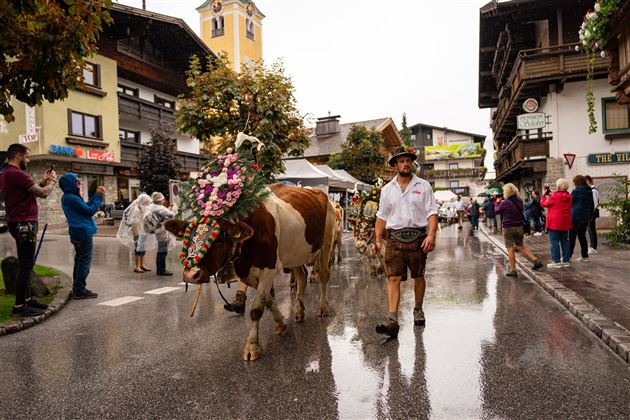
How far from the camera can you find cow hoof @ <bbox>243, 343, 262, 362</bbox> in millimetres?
4520

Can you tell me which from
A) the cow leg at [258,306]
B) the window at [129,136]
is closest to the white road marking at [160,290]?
the cow leg at [258,306]

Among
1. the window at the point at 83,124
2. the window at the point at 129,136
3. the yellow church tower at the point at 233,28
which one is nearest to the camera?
the window at the point at 83,124

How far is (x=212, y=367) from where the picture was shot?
4.36m

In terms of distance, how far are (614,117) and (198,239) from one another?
23.6 m

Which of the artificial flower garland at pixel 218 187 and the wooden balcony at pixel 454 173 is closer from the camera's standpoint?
the artificial flower garland at pixel 218 187

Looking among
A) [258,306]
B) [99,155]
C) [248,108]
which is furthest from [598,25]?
[99,155]

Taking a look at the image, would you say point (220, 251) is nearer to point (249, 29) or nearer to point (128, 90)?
point (128, 90)

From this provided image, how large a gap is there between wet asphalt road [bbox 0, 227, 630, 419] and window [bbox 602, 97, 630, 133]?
60.9 feet

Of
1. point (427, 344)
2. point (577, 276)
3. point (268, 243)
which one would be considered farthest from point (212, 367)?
point (577, 276)

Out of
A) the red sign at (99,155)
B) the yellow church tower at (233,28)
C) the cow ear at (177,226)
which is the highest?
the yellow church tower at (233,28)

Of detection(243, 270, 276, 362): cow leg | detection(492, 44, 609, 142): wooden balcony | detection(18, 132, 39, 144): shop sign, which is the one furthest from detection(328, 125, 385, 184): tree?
detection(243, 270, 276, 362): cow leg

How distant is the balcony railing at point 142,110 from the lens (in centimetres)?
3004

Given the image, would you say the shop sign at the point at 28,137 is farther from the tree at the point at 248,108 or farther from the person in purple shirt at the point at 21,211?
the person in purple shirt at the point at 21,211

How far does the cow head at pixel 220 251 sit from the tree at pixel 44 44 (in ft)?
10.2
